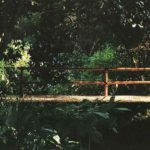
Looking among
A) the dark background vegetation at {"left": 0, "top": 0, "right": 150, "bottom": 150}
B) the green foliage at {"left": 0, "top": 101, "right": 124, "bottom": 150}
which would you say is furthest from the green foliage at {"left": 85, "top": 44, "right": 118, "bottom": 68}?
the green foliage at {"left": 0, "top": 101, "right": 124, "bottom": 150}

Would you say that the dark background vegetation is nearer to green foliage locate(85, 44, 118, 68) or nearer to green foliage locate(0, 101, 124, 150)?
green foliage locate(0, 101, 124, 150)

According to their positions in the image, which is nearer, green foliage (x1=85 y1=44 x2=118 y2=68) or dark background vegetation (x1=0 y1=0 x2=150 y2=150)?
dark background vegetation (x1=0 y1=0 x2=150 y2=150)

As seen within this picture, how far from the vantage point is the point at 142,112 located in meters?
15.5

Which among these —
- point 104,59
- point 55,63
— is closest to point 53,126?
point 55,63

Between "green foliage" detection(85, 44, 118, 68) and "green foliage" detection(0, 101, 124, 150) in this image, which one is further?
"green foliage" detection(85, 44, 118, 68)

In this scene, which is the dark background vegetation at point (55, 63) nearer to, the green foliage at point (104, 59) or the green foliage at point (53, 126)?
the green foliage at point (53, 126)

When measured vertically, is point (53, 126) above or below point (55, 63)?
below

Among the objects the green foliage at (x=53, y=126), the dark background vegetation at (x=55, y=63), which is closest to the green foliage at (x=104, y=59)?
the dark background vegetation at (x=55, y=63)

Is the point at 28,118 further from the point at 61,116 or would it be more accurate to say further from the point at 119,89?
the point at 119,89

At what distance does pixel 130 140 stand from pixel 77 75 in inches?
164

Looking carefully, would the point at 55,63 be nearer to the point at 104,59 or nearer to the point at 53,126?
the point at 104,59

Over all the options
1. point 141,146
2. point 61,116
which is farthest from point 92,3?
point 141,146

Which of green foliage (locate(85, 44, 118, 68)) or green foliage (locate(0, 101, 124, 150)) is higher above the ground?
green foliage (locate(85, 44, 118, 68))

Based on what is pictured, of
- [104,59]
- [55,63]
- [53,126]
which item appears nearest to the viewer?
[53,126]
